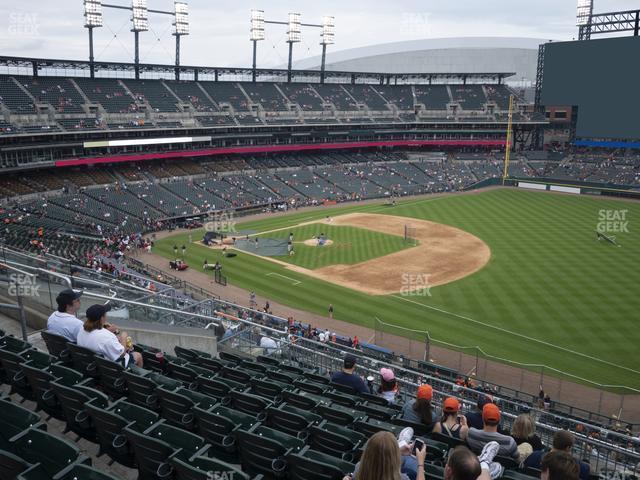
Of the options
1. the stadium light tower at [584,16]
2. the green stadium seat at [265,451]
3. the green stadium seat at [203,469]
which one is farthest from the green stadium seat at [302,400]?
the stadium light tower at [584,16]

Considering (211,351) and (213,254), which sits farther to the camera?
(213,254)

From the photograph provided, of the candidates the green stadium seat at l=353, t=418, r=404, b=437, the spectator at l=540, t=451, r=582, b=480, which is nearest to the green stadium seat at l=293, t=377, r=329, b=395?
the green stadium seat at l=353, t=418, r=404, b=437

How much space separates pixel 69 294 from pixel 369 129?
3180 inches

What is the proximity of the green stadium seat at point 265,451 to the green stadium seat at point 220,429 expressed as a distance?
207mm

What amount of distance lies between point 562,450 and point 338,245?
136 feet

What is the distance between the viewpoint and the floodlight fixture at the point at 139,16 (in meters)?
68.6

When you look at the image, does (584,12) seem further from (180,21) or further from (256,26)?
(180,21)

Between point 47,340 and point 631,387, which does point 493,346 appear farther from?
point 47,340

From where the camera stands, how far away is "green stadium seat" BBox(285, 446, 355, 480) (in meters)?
6.02

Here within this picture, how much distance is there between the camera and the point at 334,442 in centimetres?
714

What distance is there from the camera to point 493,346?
26.7 metres

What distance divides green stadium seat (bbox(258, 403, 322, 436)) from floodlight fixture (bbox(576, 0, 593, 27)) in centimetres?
9418

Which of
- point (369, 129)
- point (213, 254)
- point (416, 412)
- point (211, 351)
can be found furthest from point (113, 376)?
point (369, 129)

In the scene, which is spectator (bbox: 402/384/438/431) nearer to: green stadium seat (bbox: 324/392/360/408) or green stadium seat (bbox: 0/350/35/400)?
green stadium seat (bbox: 324/392/360/408)
